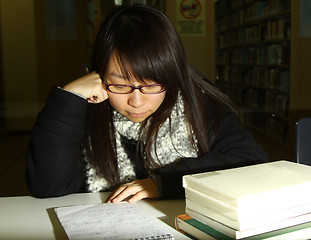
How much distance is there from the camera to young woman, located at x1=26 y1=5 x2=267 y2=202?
1.02m

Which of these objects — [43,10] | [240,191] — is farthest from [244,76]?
[240,191]

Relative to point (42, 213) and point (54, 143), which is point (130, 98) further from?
point (42, 213)

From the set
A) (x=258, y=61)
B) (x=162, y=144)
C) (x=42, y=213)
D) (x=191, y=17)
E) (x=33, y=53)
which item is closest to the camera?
(x=42, y=213)

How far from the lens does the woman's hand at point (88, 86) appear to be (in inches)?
43.1

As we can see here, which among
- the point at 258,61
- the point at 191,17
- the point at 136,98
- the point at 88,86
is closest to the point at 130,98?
the point at 136,98

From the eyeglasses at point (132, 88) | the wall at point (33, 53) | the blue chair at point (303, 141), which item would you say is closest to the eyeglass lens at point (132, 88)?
the eyeglasses at point (132, 88)

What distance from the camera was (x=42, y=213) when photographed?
90cm

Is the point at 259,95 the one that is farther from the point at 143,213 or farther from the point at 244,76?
the point at 143,213

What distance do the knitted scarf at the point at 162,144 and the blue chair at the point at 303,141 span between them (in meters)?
0.33

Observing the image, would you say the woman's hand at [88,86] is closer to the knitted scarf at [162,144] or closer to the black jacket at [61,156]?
the black jacket at [61,156]

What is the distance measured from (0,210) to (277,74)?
12.2ft

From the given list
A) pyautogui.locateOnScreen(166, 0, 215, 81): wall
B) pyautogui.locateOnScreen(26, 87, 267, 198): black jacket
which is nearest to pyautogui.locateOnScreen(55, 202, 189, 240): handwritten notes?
pyautogui.locateOnScreen(26, 87, 267, 198): black jacket

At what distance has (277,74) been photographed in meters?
4.22

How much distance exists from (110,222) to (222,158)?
403 mm
